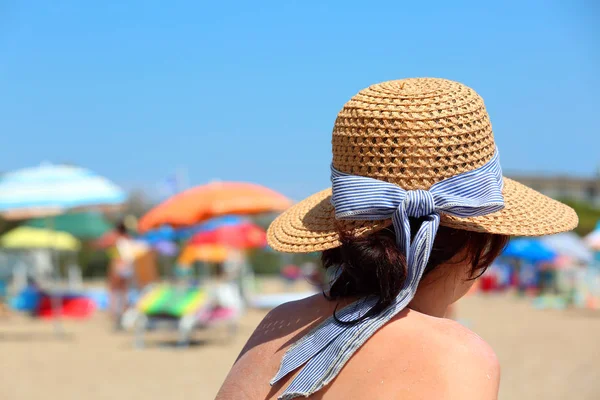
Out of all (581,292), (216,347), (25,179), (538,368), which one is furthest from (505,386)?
(581,292)

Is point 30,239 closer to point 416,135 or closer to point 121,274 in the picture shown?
point 121,274

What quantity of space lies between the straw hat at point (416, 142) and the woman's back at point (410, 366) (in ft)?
0.72

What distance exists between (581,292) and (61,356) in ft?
33.3

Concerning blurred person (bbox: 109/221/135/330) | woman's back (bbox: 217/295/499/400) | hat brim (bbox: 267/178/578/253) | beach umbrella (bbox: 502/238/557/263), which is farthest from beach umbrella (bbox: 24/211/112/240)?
woman's back (bbox: 217/295/499/400)

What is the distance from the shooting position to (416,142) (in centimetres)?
153

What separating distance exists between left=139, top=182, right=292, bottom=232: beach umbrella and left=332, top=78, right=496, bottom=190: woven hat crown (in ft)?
30.6

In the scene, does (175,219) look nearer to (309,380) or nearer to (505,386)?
(505,386)

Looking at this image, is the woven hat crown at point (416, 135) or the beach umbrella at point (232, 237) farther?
the beach umbrella at point (232, 237)

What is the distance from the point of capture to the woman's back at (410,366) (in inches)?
52.4

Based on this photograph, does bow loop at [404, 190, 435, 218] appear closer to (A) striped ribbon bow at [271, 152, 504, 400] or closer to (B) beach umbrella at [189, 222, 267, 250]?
(A) striped ribbon bow at [271, 152, 504, 400]

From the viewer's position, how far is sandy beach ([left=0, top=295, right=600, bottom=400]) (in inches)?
271

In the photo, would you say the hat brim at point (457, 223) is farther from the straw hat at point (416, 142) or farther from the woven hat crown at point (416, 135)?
the woven hat crown at point (416, 135)

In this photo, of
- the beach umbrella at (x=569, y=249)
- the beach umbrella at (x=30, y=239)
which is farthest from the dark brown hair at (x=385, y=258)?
the beach umbrella at (x=569, y=249)

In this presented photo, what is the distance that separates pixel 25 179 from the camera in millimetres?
11094
